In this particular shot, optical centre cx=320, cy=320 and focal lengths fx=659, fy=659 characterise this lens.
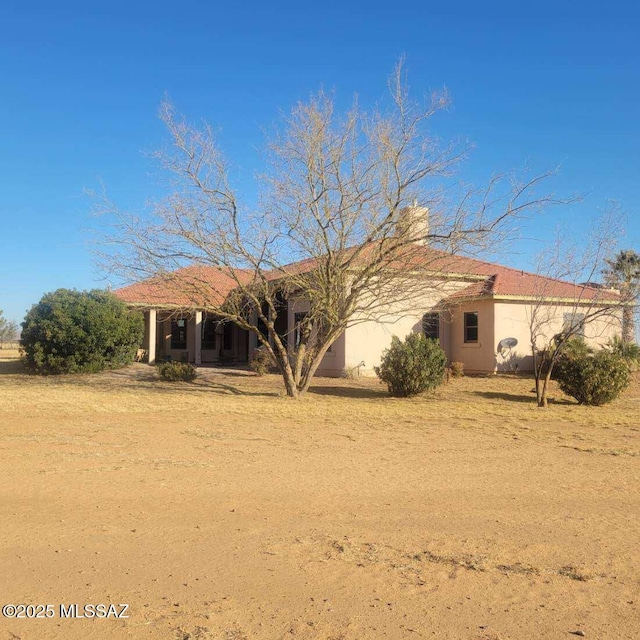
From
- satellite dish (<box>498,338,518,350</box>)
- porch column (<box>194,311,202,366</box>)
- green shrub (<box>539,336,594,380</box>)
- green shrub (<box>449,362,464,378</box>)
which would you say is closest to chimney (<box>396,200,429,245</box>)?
green shrub (<box>539,336,594,380</box>)

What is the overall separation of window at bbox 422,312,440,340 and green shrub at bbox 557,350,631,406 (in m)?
7.07

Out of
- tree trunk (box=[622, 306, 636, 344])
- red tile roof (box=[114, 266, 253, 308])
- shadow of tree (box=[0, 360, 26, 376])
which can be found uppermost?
red tile roof (box=[114, 266, 253, 308])

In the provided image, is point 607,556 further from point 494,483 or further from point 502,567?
point 494,483

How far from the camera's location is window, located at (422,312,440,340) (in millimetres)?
23561

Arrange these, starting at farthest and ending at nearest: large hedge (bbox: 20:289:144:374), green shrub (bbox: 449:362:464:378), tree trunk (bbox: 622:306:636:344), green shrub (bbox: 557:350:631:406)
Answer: large hedge (bbox: 20:289:144:374), green shrub (bbox: 449:362:464:378), tree trunk (bbox: 622:306:636:344), green shrub (bbox: 557:350:631:406)

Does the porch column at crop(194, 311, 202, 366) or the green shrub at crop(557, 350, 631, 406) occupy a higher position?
the porch column at crop(194, 311, 202, 366)

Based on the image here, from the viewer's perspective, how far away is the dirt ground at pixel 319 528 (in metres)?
4.12

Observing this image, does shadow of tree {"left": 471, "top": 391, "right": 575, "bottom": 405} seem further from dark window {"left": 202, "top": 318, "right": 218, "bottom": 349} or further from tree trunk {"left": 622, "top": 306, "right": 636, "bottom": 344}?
dark window {"left": 202, "top": 318, "right": 218, "bottom": 349}

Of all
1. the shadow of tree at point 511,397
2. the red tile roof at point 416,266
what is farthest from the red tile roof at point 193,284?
the shadow of tree at point 511,397

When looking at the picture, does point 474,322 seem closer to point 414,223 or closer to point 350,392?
point 350,392

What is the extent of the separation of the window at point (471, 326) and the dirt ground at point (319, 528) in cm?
1069

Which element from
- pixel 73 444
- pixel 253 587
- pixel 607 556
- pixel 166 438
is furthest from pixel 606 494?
pixel 73 444

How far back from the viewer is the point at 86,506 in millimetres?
6582

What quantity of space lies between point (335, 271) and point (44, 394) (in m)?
8.17
